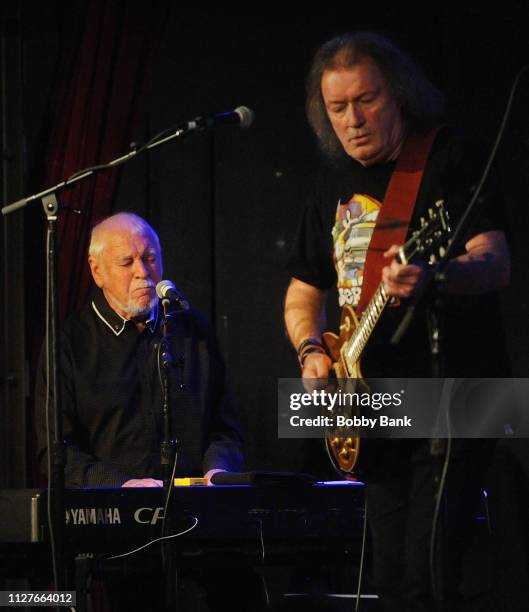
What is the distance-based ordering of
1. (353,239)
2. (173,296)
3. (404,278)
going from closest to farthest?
1. (404,278)
2. (353,239)
3. (173,296)

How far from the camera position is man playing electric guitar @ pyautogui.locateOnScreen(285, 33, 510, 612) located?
2.23m

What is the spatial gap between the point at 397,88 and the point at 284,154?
1.50 metres

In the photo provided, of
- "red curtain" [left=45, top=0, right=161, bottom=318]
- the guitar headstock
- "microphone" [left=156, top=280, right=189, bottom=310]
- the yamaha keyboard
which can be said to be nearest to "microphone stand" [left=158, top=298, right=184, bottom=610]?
"microphone" [left=156, top=280, right=189, bottom=310]

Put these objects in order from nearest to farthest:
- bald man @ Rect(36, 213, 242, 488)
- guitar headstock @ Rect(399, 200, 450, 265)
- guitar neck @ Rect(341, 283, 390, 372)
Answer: guitar headstock @ Rect(399, 200, 450, 265), guitar neck @ Rect(341, 283, 390, 372), bald man @ Rect(36, 213, 242, 488)

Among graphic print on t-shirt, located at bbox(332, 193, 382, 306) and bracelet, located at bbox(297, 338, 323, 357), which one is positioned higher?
graphic print on t-shirt, located at bbox(332, 193, 382, 306)

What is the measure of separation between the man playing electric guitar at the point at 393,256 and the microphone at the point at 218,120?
267mm

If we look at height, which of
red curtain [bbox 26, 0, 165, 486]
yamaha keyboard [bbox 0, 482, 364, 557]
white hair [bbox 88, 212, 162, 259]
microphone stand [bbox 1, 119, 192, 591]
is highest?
red curtain [bbox 26, 0, 165, 486]

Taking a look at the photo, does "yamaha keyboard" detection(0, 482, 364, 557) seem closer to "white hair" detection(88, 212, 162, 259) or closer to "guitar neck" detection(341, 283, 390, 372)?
"guitar neck" detection(341, 283, 390, 372)

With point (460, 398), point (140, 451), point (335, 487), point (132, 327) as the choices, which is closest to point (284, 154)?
point (132, 327)

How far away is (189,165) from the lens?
4.16 m

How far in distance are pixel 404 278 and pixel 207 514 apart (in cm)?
126

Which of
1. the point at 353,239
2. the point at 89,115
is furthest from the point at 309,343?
the point at 89,115

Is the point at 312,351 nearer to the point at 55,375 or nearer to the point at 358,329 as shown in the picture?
the point at 358,329

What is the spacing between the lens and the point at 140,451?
3.67 meters
